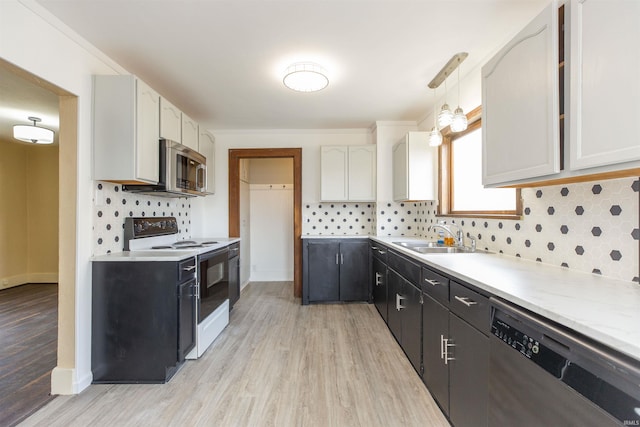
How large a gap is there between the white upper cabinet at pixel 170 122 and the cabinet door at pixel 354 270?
2.19m

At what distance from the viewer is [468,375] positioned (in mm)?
1287

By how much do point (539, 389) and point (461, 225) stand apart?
182cm

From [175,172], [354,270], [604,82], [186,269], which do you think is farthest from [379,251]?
[604,82]

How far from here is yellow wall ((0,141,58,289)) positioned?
14.3 ft

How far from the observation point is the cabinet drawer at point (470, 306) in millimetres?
1167

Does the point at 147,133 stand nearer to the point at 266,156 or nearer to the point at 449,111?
the point at 266,156

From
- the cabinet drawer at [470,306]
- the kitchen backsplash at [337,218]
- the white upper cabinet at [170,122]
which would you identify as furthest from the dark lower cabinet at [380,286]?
the white upper cabinet at [170,122]

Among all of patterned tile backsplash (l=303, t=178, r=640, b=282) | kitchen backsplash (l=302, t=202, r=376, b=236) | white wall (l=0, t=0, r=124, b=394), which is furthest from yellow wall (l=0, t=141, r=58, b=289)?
patterned tile backsplash (l=303, t=178, r=640, b=282)

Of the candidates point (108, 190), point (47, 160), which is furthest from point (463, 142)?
point (47, 160)

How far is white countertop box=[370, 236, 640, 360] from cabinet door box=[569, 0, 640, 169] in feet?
1.56

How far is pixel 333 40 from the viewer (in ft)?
6.24

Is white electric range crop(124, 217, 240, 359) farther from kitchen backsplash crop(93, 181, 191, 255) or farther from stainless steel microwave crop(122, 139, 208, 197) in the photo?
stainless steel microwave crop(122, 139, 208, 197)

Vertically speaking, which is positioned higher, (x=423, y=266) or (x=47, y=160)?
(x=47, y=160)

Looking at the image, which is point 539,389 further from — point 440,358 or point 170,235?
point 170,235
